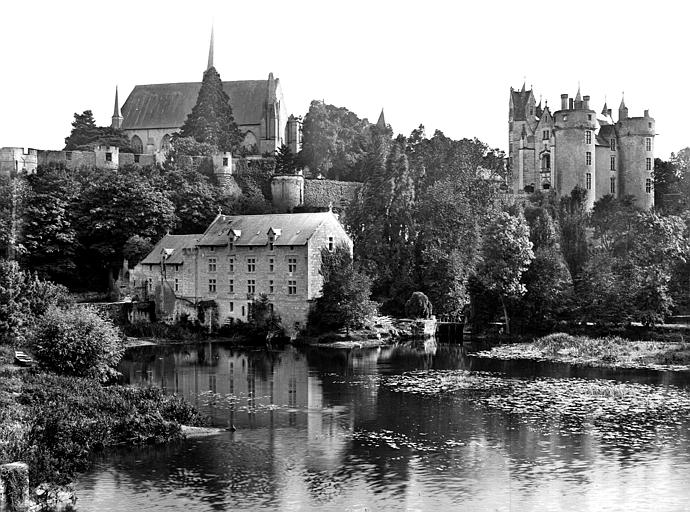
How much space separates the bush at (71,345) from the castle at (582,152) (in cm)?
4899

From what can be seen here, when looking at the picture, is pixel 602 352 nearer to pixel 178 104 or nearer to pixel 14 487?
pixel 14 487

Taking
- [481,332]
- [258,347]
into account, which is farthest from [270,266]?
[481,332]

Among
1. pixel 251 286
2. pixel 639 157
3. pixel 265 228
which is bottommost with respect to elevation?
pixel 251 286

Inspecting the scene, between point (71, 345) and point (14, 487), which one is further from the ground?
point (71, 345)

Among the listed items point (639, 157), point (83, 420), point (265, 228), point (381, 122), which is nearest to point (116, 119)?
point (381, 122)

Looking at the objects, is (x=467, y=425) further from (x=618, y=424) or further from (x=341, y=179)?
(x=341, y=179)

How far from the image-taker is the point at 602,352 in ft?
149

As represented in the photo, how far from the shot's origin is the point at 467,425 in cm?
2967

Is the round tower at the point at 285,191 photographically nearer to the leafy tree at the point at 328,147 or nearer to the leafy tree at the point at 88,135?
the leafy tree at the point at 328,147

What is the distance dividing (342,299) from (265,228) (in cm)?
725

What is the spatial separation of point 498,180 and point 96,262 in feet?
94.9

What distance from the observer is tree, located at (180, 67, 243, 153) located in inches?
3159

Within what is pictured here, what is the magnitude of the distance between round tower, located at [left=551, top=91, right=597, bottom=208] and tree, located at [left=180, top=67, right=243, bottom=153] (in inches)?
1026

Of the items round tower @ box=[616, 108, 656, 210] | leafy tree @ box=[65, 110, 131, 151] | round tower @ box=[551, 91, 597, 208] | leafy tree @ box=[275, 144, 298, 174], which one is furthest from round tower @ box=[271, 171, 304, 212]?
round tower @ box=[616, 108, 656, 210]
